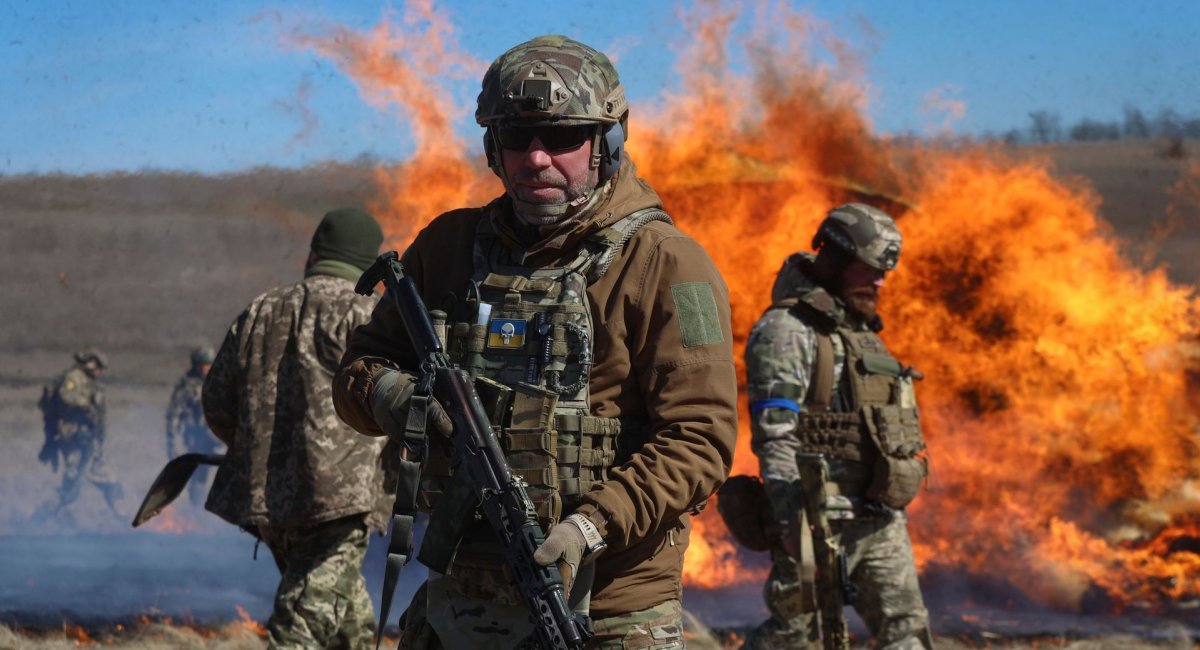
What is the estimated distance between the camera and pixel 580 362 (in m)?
3.48

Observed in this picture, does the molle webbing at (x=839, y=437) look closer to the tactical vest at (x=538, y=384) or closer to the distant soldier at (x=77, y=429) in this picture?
the tactical vest at (x=538, y=384)

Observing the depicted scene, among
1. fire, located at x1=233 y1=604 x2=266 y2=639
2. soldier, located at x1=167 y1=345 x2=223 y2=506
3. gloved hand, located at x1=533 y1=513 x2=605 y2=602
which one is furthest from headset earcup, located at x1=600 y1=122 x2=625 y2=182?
soldier, located at x1=167 y1=345 x2=223 y2=506

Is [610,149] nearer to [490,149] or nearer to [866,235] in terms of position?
[490,149]

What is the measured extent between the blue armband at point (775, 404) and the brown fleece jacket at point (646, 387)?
2507 mm

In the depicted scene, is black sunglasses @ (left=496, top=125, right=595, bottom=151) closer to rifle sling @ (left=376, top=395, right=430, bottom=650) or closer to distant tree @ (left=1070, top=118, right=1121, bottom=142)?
rifle sling @ (left=376, top=395, right=430, bottom=650)

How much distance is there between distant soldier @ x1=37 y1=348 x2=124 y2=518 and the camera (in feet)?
40.4

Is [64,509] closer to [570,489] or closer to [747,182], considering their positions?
[747,182]

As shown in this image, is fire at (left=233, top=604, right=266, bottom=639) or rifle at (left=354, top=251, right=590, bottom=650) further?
fire at (left=233, top=604, right=266, bottom=639)

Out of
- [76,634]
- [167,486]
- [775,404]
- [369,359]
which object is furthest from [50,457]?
[369,359]

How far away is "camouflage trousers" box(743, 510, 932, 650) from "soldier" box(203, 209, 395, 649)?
1.65 m

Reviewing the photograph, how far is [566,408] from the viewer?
3480mm

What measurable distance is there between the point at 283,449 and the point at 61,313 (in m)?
7.06

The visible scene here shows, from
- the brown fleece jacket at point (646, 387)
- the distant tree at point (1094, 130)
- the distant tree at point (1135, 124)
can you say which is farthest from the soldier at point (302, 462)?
the distant tree at point (1135, 124)

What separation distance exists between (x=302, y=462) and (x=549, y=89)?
3010 millimetres
